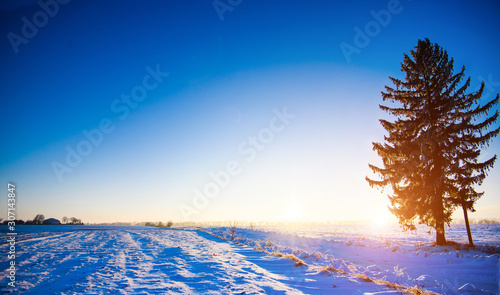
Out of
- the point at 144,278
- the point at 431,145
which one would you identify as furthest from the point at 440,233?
the point at 144,278

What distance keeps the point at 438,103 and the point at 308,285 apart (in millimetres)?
15510

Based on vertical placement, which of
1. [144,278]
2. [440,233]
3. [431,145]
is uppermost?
[431,145]

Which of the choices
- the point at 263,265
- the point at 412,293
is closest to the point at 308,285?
the point at 412,293

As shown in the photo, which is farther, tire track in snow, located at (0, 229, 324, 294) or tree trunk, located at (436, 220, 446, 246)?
tree trunk, located at (436, 220, 446, 246)

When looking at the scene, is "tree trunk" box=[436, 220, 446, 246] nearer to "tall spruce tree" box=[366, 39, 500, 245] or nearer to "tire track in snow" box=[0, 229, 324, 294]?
"tall spruce tree" box=[366, 39, 500, 245]

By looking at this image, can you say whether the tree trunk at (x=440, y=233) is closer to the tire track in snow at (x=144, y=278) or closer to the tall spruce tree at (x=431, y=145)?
the tall spruce tree at (x=431, y=145)

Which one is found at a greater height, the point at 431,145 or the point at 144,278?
the point at 431,145

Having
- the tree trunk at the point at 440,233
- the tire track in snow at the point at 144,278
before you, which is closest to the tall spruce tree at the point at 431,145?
the tree trunk at the point at 440,233

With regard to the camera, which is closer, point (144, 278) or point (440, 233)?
point (144, 278)

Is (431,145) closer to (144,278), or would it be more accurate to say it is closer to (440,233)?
(440,233)

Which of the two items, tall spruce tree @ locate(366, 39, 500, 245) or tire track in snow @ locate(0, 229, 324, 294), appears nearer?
tire track in snow @ locate(0, 229, 324, 294)

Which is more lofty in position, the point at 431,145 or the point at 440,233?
the point at 431,145

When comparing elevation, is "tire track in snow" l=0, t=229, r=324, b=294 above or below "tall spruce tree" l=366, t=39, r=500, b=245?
below

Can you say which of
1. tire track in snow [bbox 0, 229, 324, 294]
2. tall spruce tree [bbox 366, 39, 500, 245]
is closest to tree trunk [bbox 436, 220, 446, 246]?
tall spruce tree [bbox 366, 39, 500, 245]
